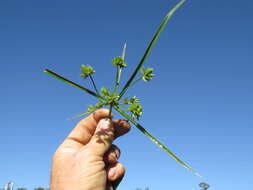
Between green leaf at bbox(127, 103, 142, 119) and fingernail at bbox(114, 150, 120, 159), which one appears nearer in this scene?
green leaf at bbox(127, 103, 142, 119)

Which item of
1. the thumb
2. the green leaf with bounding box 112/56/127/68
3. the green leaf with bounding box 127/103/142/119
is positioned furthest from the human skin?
the green leaf with bounding box 112/56/127/68

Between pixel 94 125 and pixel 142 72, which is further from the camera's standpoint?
pixel 94 125

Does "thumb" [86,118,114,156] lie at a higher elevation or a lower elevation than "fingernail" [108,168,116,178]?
higher

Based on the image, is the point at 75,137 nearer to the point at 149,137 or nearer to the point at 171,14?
the point at 149,137

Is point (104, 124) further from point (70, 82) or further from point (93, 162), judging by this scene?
point (70, 82)

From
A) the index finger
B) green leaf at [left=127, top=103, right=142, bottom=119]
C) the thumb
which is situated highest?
the index finger

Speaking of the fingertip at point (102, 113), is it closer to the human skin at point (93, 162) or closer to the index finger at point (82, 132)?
the human skin at point (93, 162)

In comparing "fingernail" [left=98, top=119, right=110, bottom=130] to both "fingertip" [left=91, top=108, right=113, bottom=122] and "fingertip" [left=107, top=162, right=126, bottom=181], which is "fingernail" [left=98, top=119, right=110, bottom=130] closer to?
"fingertip" [left=91, top=108, right=113, bottom=122]

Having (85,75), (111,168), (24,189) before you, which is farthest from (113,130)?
(24,189)
